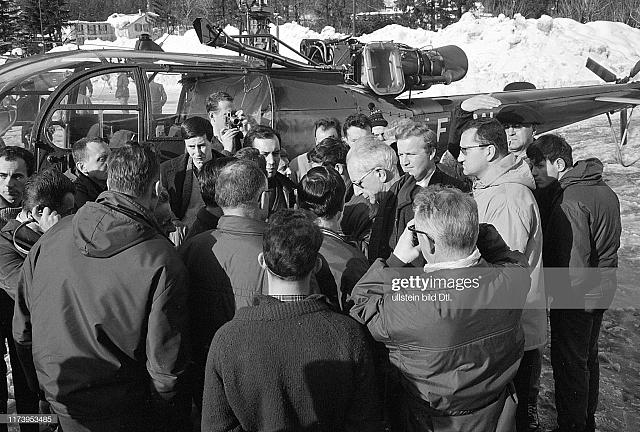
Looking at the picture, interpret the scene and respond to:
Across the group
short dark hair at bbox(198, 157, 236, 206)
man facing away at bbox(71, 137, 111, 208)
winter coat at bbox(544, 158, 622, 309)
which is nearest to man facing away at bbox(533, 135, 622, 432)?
winter coat at bbox(544, 158, 622, 309)

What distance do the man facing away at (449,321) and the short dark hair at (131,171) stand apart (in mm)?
948

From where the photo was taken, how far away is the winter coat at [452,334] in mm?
2096

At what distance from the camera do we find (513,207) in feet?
9.41

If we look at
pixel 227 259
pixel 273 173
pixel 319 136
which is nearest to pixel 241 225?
pixel 227 259

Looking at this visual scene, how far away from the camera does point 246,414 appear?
1956 millimetres

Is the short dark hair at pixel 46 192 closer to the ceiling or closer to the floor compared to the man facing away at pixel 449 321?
closer to the ceiling

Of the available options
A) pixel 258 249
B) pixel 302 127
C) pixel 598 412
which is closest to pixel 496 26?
pixel 302 127

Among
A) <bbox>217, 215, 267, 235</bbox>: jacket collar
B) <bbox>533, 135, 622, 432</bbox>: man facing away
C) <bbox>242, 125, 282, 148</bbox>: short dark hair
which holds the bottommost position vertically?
<bbox>533, 135, 622, 432</bbox>: man facing away

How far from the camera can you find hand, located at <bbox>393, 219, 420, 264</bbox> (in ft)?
7.69

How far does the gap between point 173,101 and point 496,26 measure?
694 inches

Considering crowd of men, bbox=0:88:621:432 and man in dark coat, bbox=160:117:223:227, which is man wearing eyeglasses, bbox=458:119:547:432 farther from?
man in dark coat, bbox=160:117:223:227

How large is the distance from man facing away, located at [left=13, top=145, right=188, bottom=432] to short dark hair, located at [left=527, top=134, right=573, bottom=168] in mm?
2420

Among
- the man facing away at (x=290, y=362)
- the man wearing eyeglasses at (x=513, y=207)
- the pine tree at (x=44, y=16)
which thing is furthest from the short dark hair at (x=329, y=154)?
the pine tree at (x=44, y=16)

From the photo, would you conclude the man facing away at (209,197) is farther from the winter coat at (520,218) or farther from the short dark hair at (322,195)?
the winter coat at (520,218)
